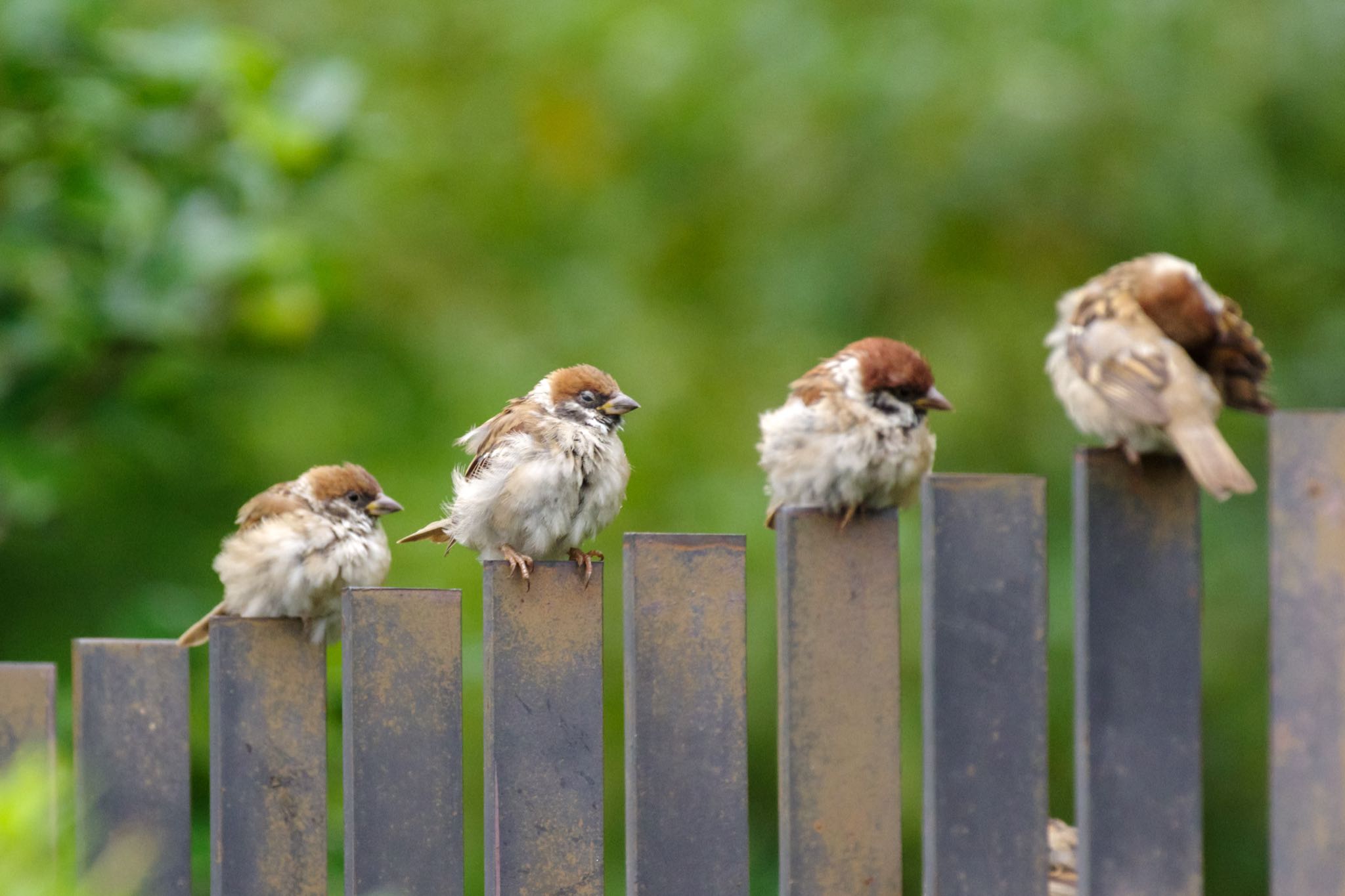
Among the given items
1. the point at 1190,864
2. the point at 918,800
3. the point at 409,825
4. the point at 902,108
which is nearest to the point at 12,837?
the point at 409,825

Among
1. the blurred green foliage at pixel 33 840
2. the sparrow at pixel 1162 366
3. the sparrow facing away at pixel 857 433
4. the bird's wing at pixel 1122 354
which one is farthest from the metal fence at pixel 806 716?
the sparrow facing away at pixel 857 433

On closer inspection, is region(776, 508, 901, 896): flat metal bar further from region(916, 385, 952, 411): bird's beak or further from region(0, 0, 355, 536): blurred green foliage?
region(0, 0, 355, 536): blurred green foliage

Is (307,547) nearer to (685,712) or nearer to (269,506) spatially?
(269,506)

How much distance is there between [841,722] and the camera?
217 centimetres

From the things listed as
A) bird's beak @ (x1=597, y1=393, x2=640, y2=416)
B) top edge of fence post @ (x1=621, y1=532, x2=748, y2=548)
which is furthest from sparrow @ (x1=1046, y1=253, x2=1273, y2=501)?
bird's beak @ (x1=597, y1=393, x2=640, y2=416)

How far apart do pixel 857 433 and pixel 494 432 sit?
0.92 m

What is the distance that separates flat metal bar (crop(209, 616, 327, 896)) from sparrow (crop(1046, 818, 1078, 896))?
1326 mm

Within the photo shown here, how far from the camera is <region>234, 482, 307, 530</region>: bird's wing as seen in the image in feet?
12.9

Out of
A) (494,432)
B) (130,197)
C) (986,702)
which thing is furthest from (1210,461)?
(130,197)

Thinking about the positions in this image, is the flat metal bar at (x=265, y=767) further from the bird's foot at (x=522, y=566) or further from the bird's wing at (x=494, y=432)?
the bird's wing at (x=494, y=432)

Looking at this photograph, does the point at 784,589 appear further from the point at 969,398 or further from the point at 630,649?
the point at 969,398

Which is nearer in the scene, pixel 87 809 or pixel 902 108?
pixel 87 809

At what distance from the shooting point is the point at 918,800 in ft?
16.8

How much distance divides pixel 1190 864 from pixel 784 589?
0.64 metres
